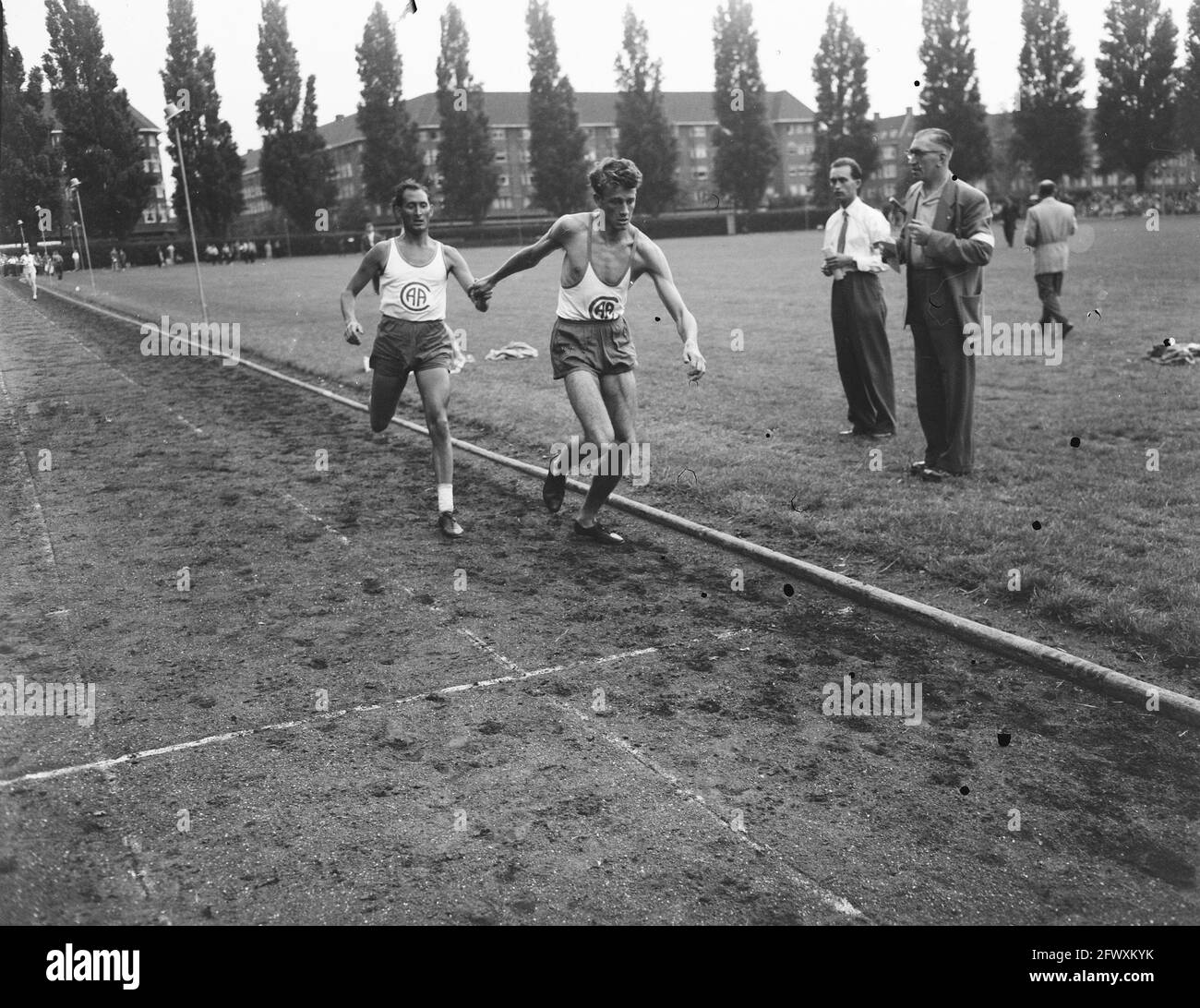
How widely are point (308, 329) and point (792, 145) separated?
10927 centimetres

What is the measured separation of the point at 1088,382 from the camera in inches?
470

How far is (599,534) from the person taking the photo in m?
7.25

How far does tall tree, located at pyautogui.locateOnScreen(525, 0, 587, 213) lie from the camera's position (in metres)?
77.8

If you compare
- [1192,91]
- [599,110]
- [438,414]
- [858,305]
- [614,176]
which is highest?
[599,110]

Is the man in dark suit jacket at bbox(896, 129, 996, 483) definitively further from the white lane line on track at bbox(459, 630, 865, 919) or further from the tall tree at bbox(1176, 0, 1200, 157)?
the tall tree at bbox(1176, 0, 1200, 157)

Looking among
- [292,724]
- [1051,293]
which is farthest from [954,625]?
[1051,293]

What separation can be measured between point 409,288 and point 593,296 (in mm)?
1423

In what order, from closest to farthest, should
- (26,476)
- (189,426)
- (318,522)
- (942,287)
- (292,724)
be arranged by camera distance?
(292,724), (318,522), (942,287), (26,476), (189,426)

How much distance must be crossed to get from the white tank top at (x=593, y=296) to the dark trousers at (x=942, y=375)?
2.34m

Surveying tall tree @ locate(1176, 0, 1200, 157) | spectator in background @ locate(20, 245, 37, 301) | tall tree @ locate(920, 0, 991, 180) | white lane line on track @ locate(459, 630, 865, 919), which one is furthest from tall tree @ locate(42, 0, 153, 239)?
tall tree @ locate(920, 0, 991, 180)

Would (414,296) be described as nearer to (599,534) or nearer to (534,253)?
(534,253)

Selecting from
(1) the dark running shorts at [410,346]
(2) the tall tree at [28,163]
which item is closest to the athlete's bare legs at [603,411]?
(1) the dark running shorts at [410,346]

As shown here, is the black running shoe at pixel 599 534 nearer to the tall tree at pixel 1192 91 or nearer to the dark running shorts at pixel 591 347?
the dark running shorts at pixel 591 347
